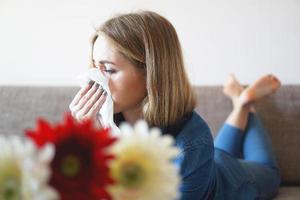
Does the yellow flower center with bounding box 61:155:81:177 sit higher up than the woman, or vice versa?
the yellow flower center with bounding box 61:155:81:177

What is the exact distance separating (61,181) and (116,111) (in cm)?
71

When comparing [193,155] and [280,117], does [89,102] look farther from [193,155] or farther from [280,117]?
[280,117]

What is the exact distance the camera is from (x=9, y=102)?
4.97 feet

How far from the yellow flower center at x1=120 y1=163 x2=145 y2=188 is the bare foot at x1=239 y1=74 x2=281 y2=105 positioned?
110 cm

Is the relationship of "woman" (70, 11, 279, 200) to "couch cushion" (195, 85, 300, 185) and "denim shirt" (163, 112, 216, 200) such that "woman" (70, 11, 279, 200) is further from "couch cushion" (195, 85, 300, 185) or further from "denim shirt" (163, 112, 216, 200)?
"couch cushion" (195, 85, 300, 185)

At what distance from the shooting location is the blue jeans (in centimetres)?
138

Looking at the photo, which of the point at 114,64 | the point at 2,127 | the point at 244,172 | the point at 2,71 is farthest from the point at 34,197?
the point at 2,71

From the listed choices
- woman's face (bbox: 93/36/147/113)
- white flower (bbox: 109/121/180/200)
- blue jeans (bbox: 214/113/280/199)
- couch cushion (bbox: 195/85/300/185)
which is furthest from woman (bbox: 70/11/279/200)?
white flower (bbox: 109/121/180/200)

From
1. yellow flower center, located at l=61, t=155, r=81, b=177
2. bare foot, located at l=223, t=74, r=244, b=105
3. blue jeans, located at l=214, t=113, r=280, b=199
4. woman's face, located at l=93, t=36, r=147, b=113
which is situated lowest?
blue jeans, located at l=214, t=113, r=280, b=199

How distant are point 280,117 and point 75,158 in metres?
1.22

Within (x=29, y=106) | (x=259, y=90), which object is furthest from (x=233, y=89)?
(x=29, y=106)

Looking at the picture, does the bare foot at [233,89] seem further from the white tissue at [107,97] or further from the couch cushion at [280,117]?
the white tissue at [107,97]

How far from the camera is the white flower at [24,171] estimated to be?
35 centimetres

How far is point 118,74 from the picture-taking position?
3.46ft
